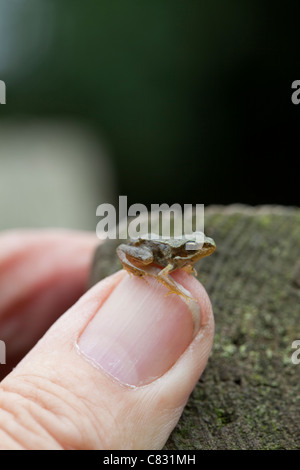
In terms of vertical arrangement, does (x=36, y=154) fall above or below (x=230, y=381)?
above

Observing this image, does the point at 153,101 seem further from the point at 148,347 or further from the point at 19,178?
the point at 148,347

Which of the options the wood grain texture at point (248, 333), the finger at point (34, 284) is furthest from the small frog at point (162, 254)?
the finger at point (34, 284)

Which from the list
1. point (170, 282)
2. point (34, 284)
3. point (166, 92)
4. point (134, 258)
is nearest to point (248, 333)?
point (170, 282)

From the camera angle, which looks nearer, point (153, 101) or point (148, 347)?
point (148, 347)

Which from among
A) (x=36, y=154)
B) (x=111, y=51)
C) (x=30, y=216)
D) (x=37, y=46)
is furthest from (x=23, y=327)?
(x=37, y=46)

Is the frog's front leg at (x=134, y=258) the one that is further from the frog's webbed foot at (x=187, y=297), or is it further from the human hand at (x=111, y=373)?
the frog's webbed foot at (x=187, y=297)

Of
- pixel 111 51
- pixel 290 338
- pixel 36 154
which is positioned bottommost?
pixel 290 338

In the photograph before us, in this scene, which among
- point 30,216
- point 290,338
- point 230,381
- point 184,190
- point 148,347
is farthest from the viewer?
point 184,190

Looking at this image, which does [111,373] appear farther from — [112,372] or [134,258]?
Result: [134,258]
